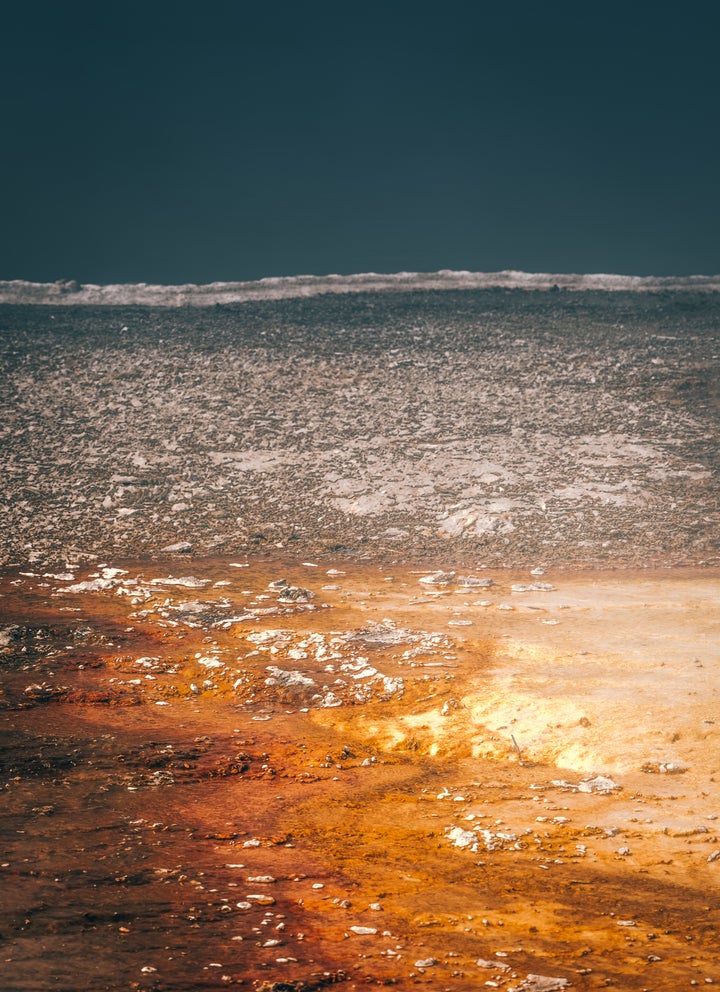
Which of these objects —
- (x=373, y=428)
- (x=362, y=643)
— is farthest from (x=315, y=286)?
(x=362, y=643)

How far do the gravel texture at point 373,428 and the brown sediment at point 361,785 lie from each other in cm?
103

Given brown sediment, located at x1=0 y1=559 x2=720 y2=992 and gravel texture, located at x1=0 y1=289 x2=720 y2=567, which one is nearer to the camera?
brown sediment, located at x1=0 y1=559 x2=720 y2=992

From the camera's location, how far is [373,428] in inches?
344

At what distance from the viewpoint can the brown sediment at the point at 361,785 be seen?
2.73 m

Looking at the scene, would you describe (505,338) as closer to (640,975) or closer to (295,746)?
(295,746)

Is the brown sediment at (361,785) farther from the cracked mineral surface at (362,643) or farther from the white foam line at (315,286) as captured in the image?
the white foam line at (315,286)

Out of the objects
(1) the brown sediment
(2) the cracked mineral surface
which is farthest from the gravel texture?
(1) the brown sediment

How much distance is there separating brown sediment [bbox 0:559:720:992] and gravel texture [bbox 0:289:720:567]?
1032 millimetres

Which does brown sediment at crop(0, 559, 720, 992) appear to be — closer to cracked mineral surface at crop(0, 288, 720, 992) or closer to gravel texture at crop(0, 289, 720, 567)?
cracked mineral surface at crop(0, 288, 720, 992)

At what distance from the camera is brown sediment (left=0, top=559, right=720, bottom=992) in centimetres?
273

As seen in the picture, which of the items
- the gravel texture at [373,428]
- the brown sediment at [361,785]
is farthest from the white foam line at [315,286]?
the brown sediment at [361,785]

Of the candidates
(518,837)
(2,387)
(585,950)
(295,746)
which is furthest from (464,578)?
(2,387)

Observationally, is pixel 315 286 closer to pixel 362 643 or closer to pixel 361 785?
pixel 362 643

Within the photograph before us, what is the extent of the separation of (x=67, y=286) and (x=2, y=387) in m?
2.37
